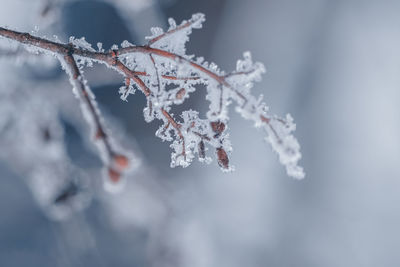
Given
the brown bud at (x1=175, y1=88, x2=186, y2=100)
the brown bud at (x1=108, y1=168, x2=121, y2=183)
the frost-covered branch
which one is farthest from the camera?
the brown bud at (x1=175, y1=88, x2=186, y2=100)

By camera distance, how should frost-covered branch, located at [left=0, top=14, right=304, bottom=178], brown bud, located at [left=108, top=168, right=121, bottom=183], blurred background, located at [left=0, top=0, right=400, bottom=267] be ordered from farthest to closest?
blurred background, located at [left=0, top=0, right=400, bottom=267] < frost-covered branch, located at [left=0, top=14, right=304, bottom=178] < brown bud, located at [left=108, top=168, right=121, bottom=183]

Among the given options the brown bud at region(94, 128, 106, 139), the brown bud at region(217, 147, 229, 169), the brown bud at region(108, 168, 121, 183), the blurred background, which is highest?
the blurred background

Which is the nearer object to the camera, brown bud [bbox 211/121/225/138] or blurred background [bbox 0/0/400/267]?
brown bud [bbox 211/121/225/138]

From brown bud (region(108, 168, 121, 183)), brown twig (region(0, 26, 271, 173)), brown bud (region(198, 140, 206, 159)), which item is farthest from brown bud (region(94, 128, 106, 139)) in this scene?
brown bud (region(198, 140, 206, 159))

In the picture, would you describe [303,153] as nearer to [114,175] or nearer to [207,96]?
[207,96]

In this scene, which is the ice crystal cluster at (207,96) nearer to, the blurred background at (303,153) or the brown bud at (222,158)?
the brown bud at (222,158)

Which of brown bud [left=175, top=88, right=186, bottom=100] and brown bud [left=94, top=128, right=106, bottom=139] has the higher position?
brown bud [left=175, top=88, right=186, bottom=100]

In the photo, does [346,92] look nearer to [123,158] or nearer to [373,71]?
[373,71]

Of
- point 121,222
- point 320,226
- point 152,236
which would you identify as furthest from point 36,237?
point 320,226

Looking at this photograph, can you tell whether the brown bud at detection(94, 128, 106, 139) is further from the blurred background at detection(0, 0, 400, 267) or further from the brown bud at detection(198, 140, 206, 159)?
the blurred background at detection(0, 0, 400, 267)

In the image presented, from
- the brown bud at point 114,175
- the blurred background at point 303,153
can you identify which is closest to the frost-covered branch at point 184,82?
the brown bud at point 114,175
